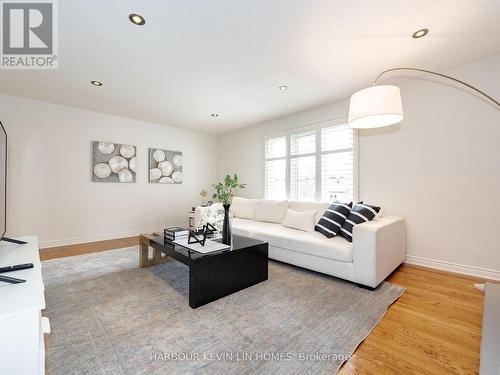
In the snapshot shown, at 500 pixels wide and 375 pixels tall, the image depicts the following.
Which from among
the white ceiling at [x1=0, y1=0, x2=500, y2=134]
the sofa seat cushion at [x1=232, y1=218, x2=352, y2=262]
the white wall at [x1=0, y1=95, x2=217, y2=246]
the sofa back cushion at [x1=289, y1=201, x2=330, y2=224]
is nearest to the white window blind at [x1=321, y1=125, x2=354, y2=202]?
the sofa back cushion at [x1=289, y1=201, x2=330, y2=224]

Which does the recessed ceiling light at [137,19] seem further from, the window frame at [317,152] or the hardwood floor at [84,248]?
the hardwood floor at [84,248]

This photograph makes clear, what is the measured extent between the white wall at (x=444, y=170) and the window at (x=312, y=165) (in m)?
0.24

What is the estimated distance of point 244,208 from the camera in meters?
4.36

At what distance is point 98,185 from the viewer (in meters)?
4.21

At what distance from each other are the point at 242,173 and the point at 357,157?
2.63 m

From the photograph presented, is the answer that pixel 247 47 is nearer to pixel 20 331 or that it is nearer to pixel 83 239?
pixel 20 331

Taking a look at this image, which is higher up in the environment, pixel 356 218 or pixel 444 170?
pixel 444 170

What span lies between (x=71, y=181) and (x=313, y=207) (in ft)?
13.6

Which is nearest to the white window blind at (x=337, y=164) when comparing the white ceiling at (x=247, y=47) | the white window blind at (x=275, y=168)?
the white ceiling at (x=247, y=47)

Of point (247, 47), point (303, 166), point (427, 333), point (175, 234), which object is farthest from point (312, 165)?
point (427, 333)

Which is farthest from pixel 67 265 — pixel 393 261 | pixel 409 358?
pixel 393 261

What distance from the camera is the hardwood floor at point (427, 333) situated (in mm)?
1315

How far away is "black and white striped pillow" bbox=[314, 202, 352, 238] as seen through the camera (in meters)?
2.76

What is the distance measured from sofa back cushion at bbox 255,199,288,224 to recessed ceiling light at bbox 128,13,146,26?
295 cm
